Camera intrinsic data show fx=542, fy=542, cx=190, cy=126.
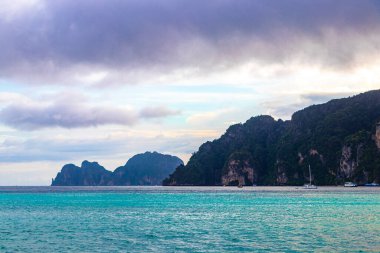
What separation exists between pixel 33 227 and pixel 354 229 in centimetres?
5231

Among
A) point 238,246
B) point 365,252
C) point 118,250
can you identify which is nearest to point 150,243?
point 118,250

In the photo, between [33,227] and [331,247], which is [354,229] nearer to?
[331,247]

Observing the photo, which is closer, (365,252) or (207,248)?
(365,252)

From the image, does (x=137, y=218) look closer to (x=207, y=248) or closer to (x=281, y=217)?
(x=281, y=217)

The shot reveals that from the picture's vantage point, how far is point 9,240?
2916 inches

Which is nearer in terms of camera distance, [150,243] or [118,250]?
[118,250]

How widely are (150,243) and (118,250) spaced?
6.80 meters

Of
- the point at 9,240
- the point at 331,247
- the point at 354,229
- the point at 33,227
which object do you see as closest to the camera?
the point at 331,247

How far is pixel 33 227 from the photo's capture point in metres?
92.0

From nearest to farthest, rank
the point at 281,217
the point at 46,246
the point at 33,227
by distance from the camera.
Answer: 1. the point at 46,246
2. the point at 33,227
3. the point at 281,217

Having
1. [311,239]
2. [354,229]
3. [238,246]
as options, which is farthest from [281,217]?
[238,246]

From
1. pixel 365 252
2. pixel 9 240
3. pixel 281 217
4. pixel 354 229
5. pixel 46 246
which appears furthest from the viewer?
pixel 281 217

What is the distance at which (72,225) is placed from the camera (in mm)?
94625

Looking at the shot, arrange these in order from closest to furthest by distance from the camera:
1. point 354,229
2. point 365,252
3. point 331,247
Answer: point 365,252 < point 331,247 < point 354,229
